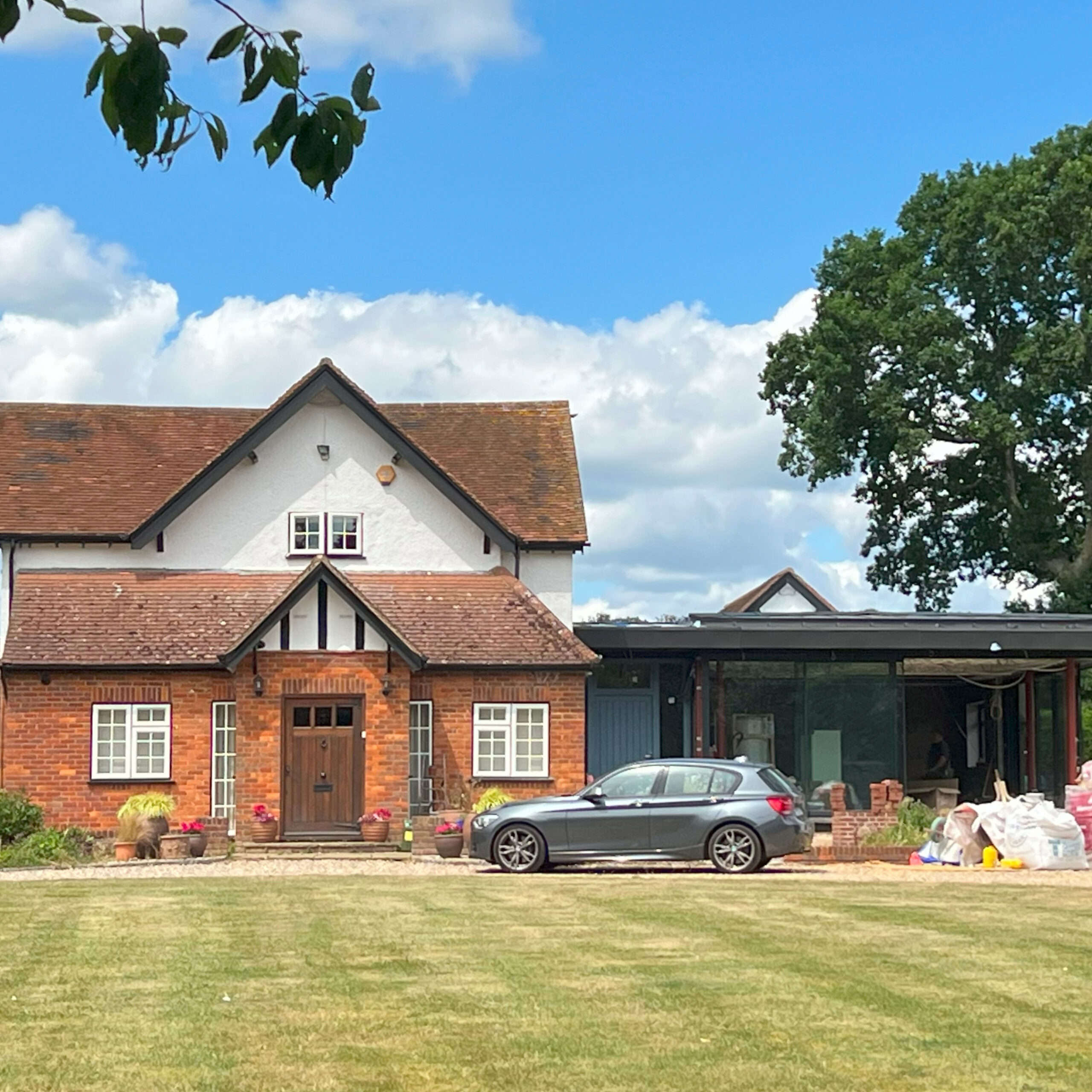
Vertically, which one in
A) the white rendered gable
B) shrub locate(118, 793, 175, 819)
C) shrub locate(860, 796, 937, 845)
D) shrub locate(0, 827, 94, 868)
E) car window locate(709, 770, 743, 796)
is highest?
the white rendered gable

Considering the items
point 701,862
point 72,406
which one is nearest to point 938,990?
point 701,862

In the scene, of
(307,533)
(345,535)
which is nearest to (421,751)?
(345,535)

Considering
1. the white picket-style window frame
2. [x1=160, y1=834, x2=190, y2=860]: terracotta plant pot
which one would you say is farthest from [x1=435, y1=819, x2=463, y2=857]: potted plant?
the white picket-style window frame

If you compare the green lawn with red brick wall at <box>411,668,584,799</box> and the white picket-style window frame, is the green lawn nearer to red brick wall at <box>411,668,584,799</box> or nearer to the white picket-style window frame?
red brick wall at <box>411,668,584,799</box>

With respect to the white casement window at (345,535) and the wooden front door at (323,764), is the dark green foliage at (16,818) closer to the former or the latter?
the wooden front door at (323,764)

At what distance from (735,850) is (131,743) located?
10524 mm

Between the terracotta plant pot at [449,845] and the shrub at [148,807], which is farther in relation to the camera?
the shrub at [148,807]

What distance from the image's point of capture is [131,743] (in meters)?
27.2

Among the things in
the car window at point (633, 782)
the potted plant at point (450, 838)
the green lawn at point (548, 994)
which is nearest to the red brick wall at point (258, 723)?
the potted plant at point (450, 838)

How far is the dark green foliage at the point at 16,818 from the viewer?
24641 millimetres

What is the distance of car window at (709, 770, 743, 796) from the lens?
2106cm

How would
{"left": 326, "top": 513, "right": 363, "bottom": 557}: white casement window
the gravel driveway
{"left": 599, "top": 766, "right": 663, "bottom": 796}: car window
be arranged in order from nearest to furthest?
1. the gravel driveway
2. {"left": 599, "top": 766, "right": 663, "bottom": 796}: car window
3. {"left": 326, "top": 513, "right": 363, "bottom": 557}: white casement window

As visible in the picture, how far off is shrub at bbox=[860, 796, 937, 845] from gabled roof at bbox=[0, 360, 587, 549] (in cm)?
741

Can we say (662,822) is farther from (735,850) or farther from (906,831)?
(906,831)
